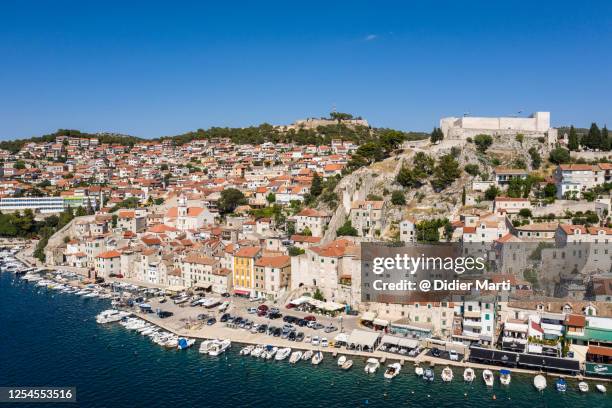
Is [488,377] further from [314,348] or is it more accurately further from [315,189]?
[315,189]

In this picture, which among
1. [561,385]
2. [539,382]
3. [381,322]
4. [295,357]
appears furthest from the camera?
[381,322]

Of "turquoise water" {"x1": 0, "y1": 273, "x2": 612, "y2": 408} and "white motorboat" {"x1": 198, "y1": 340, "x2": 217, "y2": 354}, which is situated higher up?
"white motorboat" {"x1": 198, "y1": 340, "x2": 217, "y2": 354}

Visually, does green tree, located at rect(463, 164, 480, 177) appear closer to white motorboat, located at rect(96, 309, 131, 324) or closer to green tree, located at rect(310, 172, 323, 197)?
green tree, located at rect(310, 172, 323, 197)

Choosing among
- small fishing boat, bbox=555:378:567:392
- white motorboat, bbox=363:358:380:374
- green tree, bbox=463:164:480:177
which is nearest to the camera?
small fishing boat, bbox=555:378:567:392

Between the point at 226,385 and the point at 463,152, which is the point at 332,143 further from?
the point at 226,385

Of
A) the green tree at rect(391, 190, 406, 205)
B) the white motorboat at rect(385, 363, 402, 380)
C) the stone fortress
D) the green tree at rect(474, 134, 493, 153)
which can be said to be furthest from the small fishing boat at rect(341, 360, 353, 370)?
the stone fortress

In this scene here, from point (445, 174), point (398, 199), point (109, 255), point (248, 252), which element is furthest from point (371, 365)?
point (109, 255)

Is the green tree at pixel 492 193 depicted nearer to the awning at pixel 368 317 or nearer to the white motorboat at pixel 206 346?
the awning at pixel 368 317
